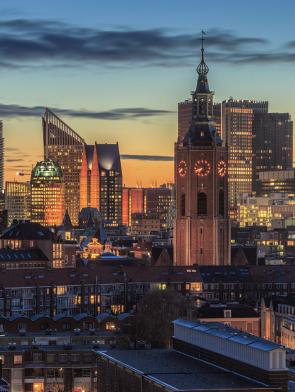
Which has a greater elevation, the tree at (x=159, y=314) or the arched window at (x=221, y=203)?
the arched window at (x=221, y=203)

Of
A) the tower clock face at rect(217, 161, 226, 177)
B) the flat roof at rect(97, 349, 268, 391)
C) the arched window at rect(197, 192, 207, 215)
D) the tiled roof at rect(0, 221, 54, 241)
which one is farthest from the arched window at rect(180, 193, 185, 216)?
the flat roof at rect(97, 349, 268, 391)

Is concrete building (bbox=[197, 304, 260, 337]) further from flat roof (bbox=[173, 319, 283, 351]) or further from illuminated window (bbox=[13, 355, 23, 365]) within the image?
flat roof (bbox=[173, 319, 283, 351])

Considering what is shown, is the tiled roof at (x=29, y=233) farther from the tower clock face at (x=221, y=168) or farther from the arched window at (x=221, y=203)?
the tower clock face at (x=221, y=168)

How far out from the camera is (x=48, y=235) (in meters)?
188

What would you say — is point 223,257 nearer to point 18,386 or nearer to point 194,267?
point 194,267

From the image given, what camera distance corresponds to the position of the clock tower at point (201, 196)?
172 meters

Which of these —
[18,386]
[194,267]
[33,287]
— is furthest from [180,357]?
[194,267]

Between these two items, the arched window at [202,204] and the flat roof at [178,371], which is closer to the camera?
the flat roof at [178,371]

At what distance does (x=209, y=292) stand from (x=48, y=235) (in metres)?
31.5

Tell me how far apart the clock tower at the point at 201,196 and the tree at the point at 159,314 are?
30598 mm

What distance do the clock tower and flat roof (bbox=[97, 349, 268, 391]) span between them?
85404 millimetres

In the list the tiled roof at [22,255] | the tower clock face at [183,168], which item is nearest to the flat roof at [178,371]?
the tower clock face at [183,168]

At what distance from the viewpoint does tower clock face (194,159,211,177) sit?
6821 inches

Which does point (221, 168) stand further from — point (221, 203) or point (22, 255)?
point (22, 255)
